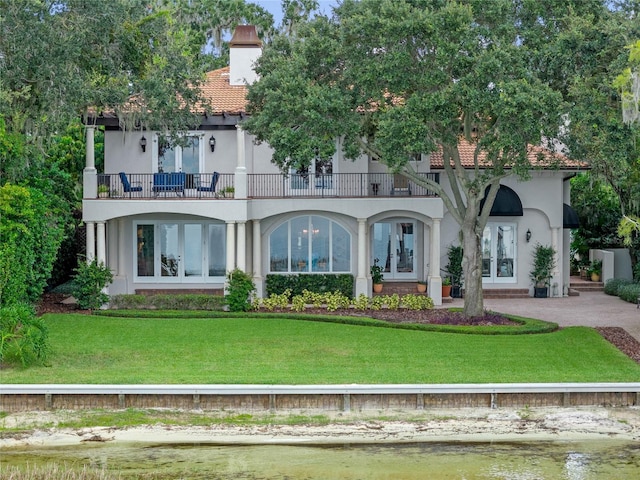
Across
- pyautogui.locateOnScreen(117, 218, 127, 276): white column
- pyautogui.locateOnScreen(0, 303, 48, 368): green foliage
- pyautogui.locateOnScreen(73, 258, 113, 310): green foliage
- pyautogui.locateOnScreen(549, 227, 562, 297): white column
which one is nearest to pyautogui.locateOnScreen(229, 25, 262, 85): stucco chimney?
pyautogui.locateOnScreen(117, 218, 127, 276): white column

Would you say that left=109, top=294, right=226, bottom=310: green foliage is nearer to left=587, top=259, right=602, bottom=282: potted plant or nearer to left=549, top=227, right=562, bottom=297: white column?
left=549, top=227, right=562, bottom=297: white column

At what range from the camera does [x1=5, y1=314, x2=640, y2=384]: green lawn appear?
19844 mm

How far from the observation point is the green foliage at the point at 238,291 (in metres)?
29.2

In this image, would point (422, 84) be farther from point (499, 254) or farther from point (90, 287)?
point (90, 287)

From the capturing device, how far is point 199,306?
2955 cm

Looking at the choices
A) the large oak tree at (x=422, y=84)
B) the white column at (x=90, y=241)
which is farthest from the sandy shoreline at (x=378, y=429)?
the white column at (x=90, y=241)

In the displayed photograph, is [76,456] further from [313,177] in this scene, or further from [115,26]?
[313,177]

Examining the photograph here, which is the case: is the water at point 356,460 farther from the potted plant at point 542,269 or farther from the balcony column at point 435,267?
the potted plant at point 542,269

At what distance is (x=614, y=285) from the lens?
33969mm

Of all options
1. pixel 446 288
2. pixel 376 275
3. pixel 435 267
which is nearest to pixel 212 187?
pixel 376 275

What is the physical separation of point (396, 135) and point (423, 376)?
735cm

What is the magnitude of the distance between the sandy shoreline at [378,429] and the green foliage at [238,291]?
10926 millimetres

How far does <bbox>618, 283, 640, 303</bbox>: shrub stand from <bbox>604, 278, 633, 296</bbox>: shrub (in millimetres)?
453

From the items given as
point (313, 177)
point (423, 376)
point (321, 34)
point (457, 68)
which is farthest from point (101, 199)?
point (423, 376)
